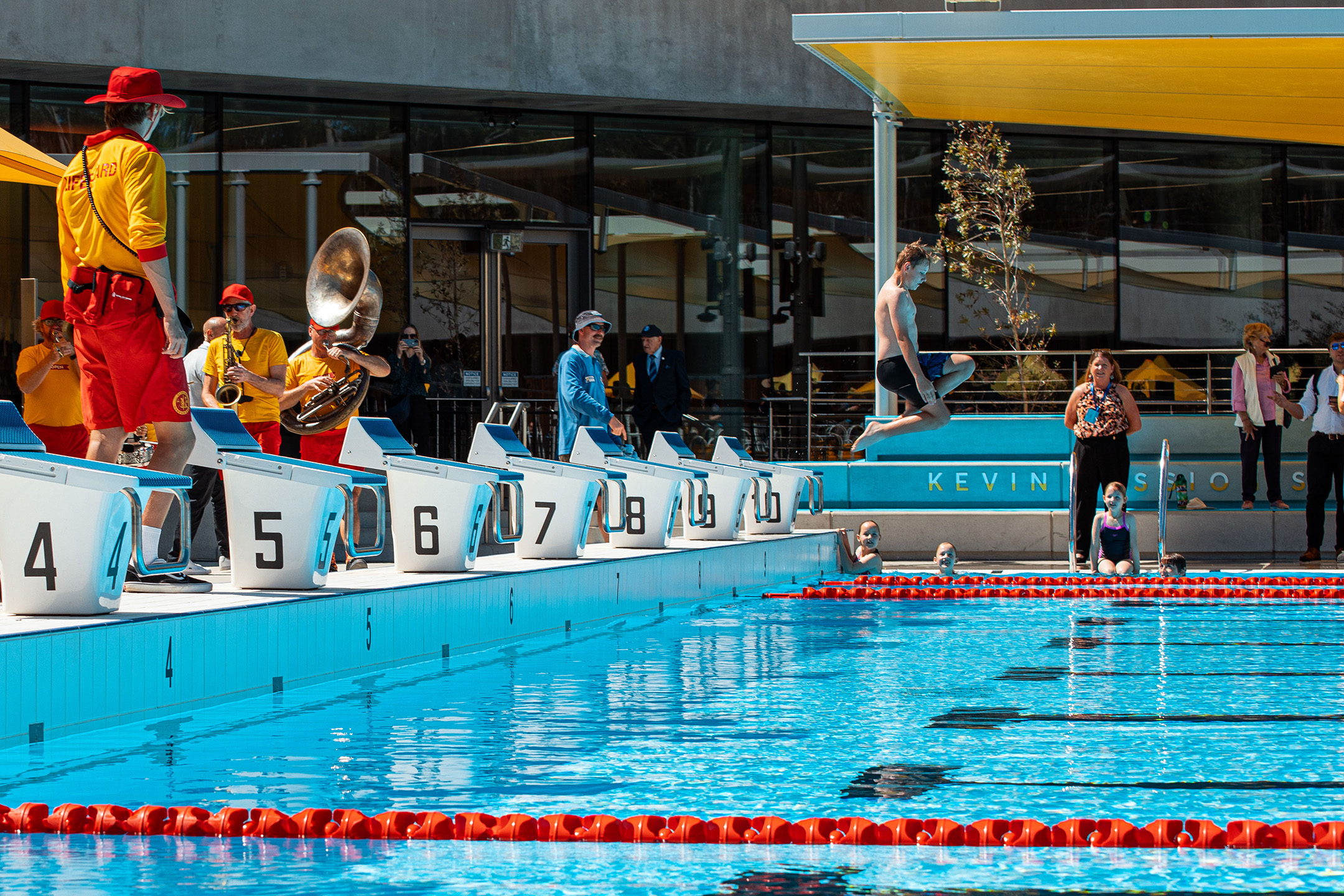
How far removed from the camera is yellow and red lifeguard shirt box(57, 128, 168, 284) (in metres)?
5.86

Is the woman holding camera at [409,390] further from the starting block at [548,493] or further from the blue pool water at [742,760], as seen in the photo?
the blue pool water at [742,760]

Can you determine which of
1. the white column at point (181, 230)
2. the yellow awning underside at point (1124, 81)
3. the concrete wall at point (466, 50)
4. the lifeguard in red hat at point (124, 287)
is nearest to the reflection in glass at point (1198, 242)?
the concrete wall at point (466, 50)

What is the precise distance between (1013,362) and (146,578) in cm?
1398

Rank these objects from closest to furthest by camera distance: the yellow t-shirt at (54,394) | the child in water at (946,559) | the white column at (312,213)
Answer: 1. the yellow t-shirt at (54,394)
2. the child in water at (946,559)
3. the white column at (312,213)

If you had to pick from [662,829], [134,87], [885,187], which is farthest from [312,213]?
[662,829]

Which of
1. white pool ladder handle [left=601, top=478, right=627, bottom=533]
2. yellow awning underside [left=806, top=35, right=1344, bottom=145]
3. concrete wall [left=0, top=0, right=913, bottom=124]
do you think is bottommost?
white pool ladder handle [left=601, top=478, right=627, bottom=533]

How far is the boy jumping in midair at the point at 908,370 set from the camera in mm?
9984

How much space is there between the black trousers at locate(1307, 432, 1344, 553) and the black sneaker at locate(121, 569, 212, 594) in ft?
29.3

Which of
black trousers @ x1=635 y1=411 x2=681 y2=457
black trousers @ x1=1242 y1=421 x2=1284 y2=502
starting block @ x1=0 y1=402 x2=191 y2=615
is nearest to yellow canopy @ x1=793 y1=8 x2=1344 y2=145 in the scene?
black trousers @ x1=1242 y1=421 x2=1284 y2=502

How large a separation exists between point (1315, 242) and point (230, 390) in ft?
52.6

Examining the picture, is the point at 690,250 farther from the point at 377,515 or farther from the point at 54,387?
the point at 377,515

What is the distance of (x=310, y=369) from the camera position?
8602mm

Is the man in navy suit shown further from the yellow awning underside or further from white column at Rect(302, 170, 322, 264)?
white column at Rect(302, 170, 322, 264)

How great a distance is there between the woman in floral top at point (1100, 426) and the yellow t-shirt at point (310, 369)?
17.7ft
